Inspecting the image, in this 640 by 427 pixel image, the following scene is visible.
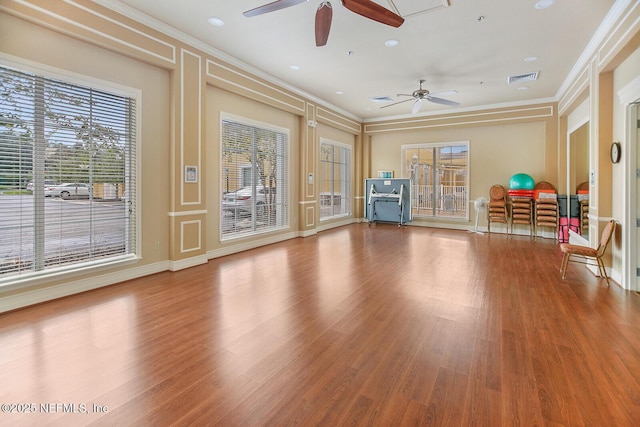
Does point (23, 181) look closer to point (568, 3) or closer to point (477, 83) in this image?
point (568, 3)

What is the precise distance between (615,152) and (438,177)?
17.8 feet

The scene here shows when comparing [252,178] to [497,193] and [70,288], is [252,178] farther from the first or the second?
[497,193]

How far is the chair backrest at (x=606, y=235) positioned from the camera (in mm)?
3984

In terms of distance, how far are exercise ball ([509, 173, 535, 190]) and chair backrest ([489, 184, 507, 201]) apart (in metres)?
0.36

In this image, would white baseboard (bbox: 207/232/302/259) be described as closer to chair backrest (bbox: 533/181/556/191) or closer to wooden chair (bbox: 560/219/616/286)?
wooden chair (bbox: 560/219/616/286)

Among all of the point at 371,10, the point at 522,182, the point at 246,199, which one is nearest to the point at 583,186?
the point at 522,182

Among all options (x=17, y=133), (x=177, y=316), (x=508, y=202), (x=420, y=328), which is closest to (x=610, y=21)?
(x=420, y=328)

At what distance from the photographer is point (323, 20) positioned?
125 inches

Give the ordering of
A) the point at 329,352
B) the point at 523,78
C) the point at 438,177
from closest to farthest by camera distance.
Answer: the point at 329,352, the point at 523,78, the point at 438,177

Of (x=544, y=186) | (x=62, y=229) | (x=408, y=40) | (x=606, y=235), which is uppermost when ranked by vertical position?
(x=408, y=40)

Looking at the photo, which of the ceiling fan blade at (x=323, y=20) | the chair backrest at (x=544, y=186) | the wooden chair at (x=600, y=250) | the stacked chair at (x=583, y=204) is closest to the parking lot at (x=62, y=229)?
the ceiling fan blade at (x=323, y=20)

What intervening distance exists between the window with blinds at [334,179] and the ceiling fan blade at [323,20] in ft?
17.0

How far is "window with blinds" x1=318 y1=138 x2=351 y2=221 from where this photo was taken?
898 cm

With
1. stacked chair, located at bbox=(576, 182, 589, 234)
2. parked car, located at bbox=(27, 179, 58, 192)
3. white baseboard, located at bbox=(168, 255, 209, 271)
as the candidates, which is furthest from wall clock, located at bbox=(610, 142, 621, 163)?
parked car, located at bbox=(27, 179, 58, 192)
